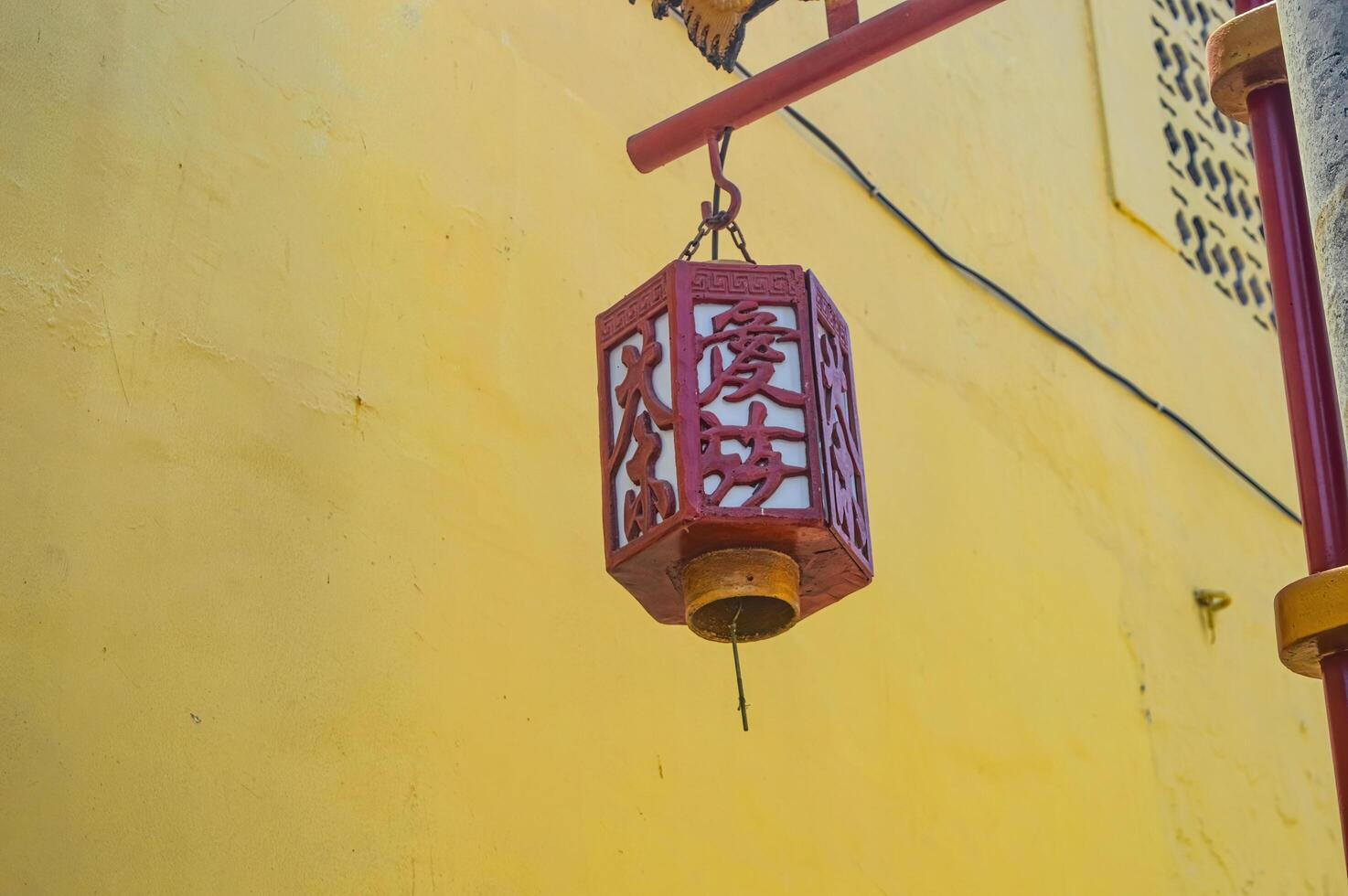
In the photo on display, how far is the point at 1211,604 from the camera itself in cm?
504

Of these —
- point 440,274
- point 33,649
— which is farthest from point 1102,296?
point 33,649

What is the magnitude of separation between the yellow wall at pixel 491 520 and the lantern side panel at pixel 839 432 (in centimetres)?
76

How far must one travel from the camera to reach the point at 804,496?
2412mm

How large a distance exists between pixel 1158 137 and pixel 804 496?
386 cm

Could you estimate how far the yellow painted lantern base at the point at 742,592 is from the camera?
7.91ft

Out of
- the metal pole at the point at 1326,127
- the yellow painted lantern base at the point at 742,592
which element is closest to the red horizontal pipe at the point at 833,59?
the yellow painted lantern base at the point at 742,592

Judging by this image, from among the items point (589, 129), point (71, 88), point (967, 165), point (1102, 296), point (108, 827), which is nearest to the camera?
point (108, 827)

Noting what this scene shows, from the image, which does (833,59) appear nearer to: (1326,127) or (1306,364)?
(1306,364)

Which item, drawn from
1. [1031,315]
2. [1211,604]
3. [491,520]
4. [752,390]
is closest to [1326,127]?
[752,390]

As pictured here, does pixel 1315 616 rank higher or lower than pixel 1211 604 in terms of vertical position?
lower

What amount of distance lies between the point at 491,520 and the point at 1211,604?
2651 millimetres

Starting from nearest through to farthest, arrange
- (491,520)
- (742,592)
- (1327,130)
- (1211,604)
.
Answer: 1. (1327,130)
2. (742,592)
3. (491,520)
4. (1211,604)

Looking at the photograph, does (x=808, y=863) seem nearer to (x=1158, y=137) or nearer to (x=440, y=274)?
(x=440, y=274)

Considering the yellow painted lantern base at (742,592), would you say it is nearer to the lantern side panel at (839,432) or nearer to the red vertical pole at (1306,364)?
the lantern side panel at (839,432)
